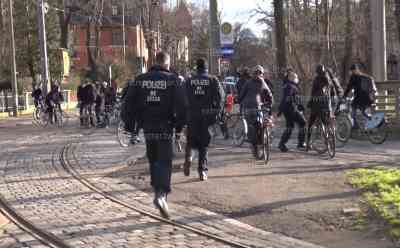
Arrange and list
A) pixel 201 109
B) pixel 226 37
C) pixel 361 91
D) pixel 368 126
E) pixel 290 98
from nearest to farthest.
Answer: pixel 201 109, pixel 290 98, pixel 368 126, pixel 361 91, pixel 226 37

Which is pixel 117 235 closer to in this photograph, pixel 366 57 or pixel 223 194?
pixel 223 194

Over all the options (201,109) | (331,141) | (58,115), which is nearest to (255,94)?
(331,141)

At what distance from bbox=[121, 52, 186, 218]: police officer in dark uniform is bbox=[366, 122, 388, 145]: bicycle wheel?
903 centimetres

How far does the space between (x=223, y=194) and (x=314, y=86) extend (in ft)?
18.2

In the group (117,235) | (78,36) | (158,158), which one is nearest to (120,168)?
(158,158)

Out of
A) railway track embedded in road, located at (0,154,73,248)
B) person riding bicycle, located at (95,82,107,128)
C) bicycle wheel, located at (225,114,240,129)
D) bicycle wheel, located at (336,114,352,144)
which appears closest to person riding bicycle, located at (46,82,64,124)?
person riding bicycle, located at (95,82,107,128)

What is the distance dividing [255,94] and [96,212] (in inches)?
240

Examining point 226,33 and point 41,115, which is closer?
point 226,33

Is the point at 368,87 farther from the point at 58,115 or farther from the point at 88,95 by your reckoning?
the point at 58,115

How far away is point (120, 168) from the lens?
13633 mm

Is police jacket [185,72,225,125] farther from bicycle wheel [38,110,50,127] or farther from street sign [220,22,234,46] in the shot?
bicycle wheel [38,110,50,127]

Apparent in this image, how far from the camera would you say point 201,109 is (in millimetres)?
11617

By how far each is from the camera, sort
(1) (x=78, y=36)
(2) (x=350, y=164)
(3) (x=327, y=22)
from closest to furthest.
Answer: (2) (x=350, y=164) → (3) (x=327, y=22) → (1) (x=78, y=36)

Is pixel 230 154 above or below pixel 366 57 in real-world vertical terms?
below
